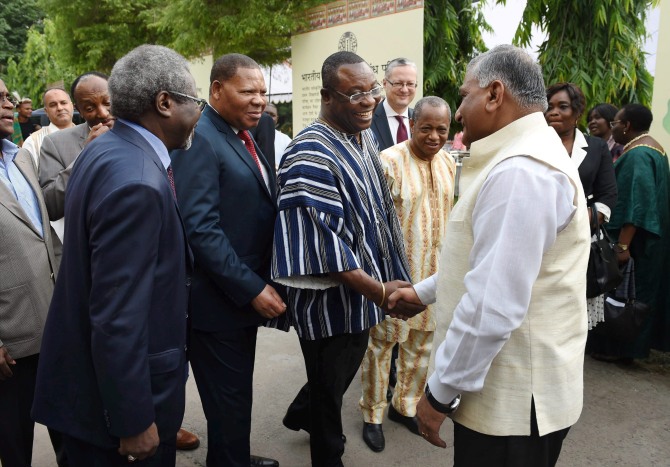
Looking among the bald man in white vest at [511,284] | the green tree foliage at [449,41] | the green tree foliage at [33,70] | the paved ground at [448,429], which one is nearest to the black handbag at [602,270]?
the paved ground at [448,429]

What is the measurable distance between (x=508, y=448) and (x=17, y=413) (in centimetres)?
204

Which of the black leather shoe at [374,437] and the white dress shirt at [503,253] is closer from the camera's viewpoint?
the white dress shirt at [503,253]

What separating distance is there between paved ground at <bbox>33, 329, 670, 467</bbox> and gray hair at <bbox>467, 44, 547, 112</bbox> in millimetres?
2167

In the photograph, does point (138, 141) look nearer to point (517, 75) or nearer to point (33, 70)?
point (517, 75)

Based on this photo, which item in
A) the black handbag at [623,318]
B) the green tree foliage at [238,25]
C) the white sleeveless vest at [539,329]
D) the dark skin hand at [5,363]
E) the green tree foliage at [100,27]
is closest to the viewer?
the white sleeveless vest at [539,329]

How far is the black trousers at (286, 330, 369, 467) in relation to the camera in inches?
98.0

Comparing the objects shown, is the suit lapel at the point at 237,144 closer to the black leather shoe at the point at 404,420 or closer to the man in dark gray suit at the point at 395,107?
the black leather shoe at the point at 404,420

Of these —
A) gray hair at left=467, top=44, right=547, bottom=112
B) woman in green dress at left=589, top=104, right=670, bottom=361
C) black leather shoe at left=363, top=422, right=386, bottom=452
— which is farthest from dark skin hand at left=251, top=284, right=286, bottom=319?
woman in green dress at left=589, top=104, right=670, bottom=361

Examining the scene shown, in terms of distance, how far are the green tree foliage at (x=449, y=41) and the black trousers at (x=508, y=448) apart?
6405 millimetres

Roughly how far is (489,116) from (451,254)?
42 centimetres

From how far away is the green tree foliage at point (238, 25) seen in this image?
7.49 meters

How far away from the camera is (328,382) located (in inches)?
99.3

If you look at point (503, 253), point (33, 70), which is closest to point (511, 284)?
point (503, 253)

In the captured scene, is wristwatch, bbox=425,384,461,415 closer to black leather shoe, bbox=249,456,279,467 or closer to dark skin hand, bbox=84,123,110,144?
black leather shoe, bbox=249,456,279,467
